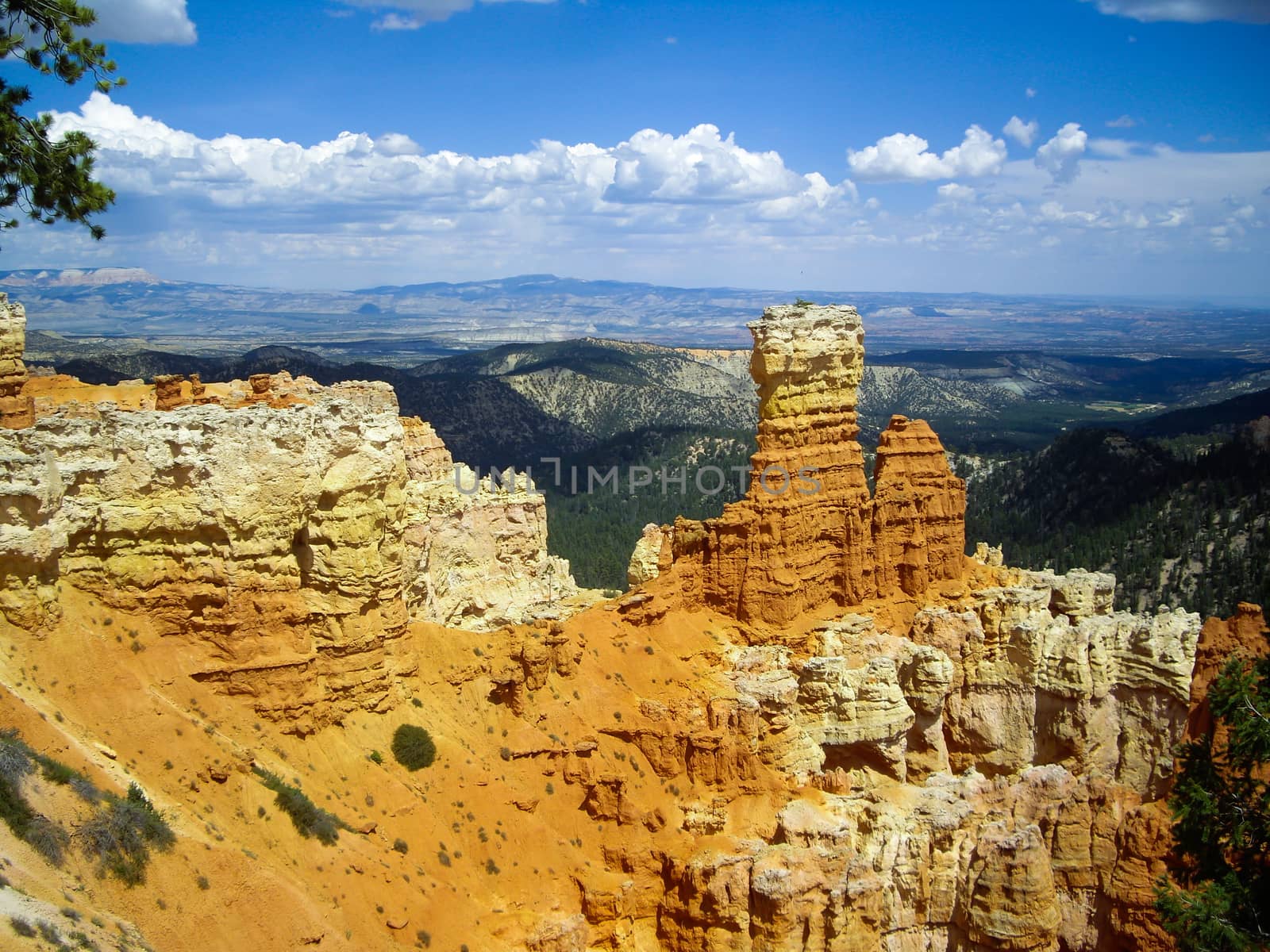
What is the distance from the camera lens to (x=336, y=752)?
23438 millimetres

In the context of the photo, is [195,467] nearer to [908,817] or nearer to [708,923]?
[708,923]

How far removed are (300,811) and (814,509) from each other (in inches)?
745

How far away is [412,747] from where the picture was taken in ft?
80.0

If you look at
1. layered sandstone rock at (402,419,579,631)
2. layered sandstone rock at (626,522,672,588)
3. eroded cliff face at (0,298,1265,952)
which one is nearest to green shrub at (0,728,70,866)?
eroded cliff face at (0,298,1265,952)

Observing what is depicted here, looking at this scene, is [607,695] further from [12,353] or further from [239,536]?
[12,353]

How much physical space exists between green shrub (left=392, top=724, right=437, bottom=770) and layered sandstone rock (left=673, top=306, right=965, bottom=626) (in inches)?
418

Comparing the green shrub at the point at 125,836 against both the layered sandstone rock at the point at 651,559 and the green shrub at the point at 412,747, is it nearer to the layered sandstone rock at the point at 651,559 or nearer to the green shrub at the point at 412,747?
the green shrub at the point at 412,747

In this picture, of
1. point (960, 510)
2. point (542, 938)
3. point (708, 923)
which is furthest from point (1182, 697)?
point (542, 938)

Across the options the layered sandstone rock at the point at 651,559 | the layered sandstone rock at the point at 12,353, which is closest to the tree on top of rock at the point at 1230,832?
the layered sandstone rock at the point at 651,559

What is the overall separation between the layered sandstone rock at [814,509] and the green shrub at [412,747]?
10625mm

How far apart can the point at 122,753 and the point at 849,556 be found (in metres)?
22.7

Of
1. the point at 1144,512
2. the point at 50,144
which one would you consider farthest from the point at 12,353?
the point at 1144,512

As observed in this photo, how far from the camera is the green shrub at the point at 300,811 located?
21.1 meters

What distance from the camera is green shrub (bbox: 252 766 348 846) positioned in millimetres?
21125
